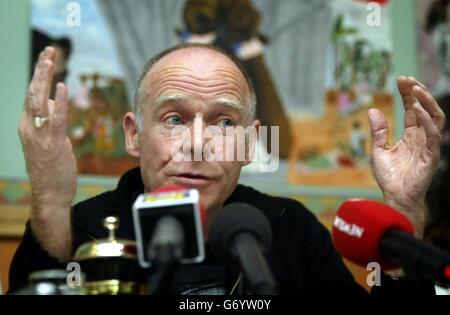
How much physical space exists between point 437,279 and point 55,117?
0.88 m

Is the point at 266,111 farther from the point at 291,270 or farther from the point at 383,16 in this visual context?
the point at 291,270

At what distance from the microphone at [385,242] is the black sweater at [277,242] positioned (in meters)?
0.48

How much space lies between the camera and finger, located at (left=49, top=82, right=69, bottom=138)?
4.81 ft

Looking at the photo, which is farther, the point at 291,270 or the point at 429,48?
the point at 429,48

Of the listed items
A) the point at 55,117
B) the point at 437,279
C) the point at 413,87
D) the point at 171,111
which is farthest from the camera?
the point at 171,111

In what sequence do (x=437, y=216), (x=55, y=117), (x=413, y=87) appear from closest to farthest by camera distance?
(x=55, y=117) → (x=413, y=87) → (x=437, y=216)

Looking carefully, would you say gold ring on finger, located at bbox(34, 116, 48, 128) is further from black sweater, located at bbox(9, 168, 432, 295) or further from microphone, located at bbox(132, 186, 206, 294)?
microphone, located at bbox(132, 186, 206, 294)

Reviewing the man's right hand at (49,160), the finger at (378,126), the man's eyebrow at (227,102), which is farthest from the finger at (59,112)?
the finger at (378,126)

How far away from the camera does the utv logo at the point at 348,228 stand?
1.21 m

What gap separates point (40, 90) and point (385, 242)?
81 cm

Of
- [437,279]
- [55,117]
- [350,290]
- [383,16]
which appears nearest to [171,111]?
[55,117]

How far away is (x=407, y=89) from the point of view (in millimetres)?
1774

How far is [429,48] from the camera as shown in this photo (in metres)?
3.85
